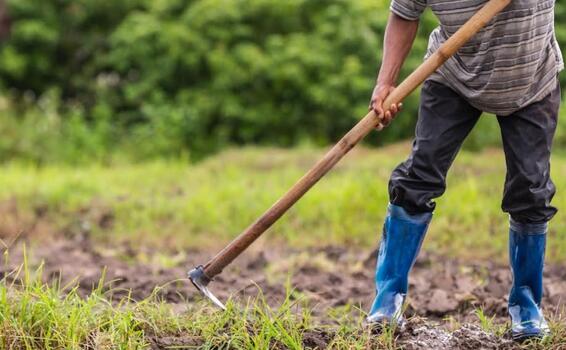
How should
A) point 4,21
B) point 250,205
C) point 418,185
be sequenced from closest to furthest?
1. point 418,185
2. point 250,205
3. point 4,21

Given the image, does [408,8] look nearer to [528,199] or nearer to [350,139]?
[350,139]

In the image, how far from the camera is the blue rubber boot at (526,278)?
3883mm

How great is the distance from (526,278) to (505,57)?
88 centimetres

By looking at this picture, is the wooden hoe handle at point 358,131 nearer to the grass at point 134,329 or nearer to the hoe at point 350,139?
the hoe at point 350,139

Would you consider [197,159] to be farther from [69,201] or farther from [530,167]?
[530,167]

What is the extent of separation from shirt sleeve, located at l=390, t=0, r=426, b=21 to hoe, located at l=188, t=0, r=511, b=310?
0.31 m

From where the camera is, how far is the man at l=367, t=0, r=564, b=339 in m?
3.68

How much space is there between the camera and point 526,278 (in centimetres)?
396

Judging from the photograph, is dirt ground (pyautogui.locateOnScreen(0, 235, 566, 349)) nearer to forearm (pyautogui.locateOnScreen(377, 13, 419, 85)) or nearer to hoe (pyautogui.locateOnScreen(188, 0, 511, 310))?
hoe (pyautogui.locateOnScreen(188, 0, 511, 310))

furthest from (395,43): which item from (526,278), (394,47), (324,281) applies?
(324,281)

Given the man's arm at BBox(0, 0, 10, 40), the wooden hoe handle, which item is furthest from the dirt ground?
the man's arm at BBox(0, 0, 10, 40)

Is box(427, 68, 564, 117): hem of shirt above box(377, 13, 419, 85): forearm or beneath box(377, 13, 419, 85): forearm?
beneath

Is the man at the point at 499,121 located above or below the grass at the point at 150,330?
above

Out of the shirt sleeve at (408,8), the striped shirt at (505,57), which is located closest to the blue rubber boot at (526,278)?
the striped shirt at (505,57)
